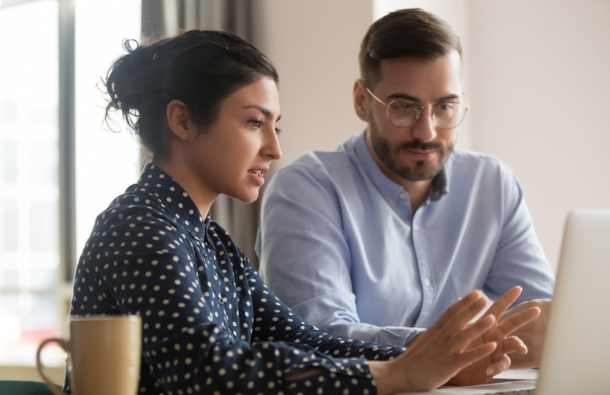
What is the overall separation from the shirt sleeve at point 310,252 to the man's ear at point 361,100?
0.87 ft

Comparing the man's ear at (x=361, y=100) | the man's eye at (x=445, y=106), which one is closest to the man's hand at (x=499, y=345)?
the man's eye at (x=445, y=106)

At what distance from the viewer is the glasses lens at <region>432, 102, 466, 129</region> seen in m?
1.58

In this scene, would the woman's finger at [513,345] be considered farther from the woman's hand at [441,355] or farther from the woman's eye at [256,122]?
the woman's eye at [256,122]

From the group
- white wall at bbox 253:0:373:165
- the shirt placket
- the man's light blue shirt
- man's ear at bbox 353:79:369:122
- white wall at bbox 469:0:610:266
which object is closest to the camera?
the man's light blue shirt

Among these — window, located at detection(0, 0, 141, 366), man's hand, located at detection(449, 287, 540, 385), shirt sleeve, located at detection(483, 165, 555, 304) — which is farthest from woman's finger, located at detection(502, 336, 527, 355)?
window, located at detection(0, 0, 141, 366)

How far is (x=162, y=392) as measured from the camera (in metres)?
0.87

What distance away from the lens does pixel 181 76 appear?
109cm

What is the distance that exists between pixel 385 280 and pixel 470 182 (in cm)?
42

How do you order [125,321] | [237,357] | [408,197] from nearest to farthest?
1. [125,321]
2. [237,357]
3. [408,197]

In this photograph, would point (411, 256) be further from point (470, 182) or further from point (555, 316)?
point (555, 316)

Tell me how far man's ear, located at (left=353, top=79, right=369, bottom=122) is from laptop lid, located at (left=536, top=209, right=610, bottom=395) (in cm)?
117

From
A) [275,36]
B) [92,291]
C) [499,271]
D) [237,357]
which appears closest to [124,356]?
[237,357]

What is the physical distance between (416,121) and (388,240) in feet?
1.06

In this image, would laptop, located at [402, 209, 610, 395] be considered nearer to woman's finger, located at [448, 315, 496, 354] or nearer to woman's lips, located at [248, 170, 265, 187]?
woman's finger, located at [448, 315, 496, 354]
